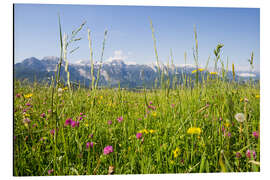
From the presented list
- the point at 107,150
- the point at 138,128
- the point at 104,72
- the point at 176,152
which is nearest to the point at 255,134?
the point at 176,152

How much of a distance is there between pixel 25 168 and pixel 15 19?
3.56 feet

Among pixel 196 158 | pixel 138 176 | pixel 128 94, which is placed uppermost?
pixel 128 94

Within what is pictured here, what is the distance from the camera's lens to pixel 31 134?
1.32 metres

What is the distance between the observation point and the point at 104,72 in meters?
1.44

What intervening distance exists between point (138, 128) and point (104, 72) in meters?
0.46

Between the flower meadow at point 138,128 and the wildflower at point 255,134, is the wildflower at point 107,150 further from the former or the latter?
the wildflower at point 255,134

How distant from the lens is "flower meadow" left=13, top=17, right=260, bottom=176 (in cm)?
130

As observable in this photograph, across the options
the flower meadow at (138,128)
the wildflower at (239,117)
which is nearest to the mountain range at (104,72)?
the flower meadow at (138,128)

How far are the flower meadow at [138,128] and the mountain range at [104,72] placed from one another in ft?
0.18

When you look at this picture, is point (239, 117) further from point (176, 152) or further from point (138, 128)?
point (138, 128)
